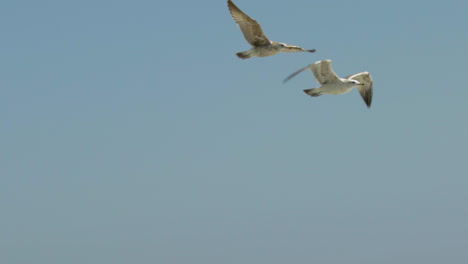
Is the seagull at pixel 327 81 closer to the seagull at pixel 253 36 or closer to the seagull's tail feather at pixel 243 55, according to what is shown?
the seagull at pixel 253 36

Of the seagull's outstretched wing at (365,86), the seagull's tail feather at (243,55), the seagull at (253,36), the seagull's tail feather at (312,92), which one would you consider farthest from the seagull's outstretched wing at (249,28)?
the seagull's outstretched wing at (365,86)

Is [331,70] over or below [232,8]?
below

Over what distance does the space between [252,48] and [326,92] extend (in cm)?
378

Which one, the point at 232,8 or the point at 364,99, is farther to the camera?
the point at 364,99

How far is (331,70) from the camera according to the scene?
41.3 meters

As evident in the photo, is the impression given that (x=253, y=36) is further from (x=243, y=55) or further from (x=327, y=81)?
(x=327, y=81)

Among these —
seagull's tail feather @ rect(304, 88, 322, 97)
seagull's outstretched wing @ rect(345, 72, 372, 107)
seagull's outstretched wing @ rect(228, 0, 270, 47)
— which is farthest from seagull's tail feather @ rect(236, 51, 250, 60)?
seagull's outstretched wing @ rect(345, 72, 372, 107)

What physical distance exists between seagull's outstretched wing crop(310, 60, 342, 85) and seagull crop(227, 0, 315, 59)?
2.36 feet

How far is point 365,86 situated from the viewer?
45.0m

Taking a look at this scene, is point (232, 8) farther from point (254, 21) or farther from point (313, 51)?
point (313, 51)

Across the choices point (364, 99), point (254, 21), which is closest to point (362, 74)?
point (364, 99)

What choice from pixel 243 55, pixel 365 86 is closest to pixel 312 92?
pixel 243 55

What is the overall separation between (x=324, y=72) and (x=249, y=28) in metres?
3.83

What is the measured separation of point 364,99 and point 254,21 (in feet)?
23.9
